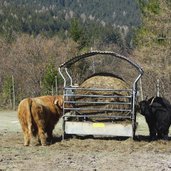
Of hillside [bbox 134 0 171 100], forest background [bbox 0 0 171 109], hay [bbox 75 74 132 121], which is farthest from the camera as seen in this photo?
forest background [bbox 0 0 171 109]

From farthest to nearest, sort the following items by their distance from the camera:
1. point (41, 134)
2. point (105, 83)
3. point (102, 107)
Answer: point (105, 83), point (102, 107), point (41, 134)

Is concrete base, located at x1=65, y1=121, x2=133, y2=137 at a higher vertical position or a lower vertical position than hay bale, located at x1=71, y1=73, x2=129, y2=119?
lower

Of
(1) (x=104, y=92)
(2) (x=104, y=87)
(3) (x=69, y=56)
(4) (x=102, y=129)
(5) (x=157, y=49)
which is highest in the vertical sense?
(3) (x=69, y=56)

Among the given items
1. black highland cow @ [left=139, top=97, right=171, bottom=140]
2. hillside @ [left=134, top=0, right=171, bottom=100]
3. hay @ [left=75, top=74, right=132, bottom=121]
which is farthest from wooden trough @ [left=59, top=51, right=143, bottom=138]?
hillside @ [left=134, top=0, right=171, bottom=100]

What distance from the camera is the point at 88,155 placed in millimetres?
11438

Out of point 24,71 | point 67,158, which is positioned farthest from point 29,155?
point 24,71

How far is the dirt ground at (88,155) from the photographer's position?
9.88m

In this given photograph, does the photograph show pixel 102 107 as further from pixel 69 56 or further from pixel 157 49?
pixel 69 56

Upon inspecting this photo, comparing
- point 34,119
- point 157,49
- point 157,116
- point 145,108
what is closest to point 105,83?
point 145,108

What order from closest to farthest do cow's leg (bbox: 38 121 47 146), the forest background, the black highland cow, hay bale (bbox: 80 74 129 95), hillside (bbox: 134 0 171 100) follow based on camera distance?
cow's leg (bbox: 38 121 47 146) → hay bale (bbox: 80 74 129 95) → the black highland cow → hillside (bbox: 134 0 171 100) → the forest background

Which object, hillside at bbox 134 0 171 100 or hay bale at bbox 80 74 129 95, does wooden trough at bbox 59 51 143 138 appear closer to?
hay bale at bbox 80 74 129 95

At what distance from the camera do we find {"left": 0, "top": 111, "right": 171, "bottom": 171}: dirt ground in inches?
389

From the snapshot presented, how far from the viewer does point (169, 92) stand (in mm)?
31016

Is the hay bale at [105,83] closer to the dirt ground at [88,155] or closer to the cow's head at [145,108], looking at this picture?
the cow's head at [145,108]
